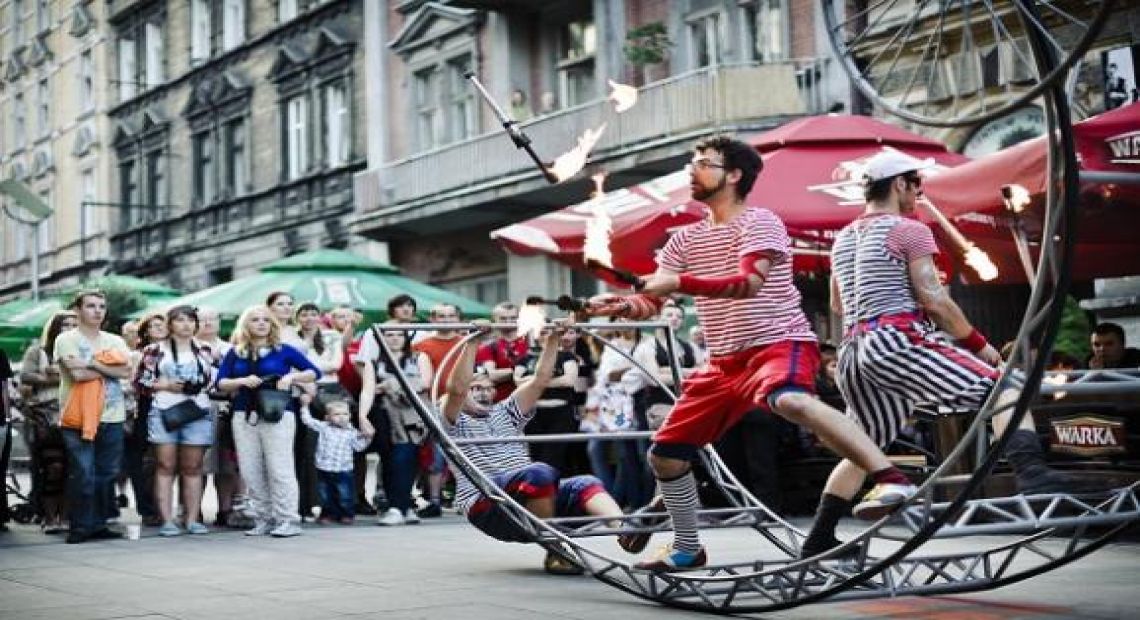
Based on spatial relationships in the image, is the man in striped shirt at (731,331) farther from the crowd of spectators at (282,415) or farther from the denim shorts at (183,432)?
the denim shorts at (183,432)

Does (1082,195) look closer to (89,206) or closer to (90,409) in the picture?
(90,409)

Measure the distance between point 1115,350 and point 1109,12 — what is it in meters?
6.29

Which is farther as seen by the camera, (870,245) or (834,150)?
(834,150)

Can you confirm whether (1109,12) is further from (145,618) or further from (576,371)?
(576,371)

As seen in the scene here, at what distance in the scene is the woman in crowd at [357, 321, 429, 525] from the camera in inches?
517

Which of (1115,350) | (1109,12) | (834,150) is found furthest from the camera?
(834,150)

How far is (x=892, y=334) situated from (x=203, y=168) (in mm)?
34499

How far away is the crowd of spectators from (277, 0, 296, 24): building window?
71.9ft

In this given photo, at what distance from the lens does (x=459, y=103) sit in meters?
30.5

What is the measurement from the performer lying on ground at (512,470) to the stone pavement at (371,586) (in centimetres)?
30

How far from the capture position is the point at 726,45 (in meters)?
24.8

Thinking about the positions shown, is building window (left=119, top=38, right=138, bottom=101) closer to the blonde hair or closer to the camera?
the camera

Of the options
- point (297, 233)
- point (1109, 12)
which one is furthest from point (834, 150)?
point (297, 233)

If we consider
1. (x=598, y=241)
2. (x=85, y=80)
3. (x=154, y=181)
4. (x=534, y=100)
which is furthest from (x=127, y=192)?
(x=598, y=241)
